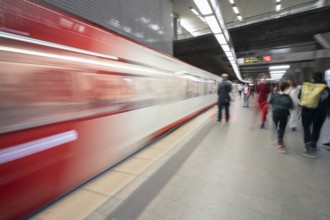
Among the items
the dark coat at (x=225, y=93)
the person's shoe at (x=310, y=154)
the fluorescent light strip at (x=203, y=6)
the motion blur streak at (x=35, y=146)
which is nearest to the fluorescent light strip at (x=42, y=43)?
the motion blur streak at (x=35, y=146)

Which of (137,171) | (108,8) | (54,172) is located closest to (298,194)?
(137,171)

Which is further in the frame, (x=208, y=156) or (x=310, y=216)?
(x=208, y=156)

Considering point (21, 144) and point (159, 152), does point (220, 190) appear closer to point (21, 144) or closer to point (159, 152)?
point (159, 152)

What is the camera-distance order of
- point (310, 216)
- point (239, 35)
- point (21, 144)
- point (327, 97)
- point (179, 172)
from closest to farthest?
1. point (21, 144)
2. point (310, 216)
3. point (179, 172)
4. point (327, 97)
5. point (239, 35)

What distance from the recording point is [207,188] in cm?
237

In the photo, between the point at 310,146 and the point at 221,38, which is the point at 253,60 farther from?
the point at 310,146

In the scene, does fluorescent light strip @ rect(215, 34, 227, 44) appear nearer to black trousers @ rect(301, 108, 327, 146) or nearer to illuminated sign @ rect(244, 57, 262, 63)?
black trousers @ rect(301, 108, 327, 146)

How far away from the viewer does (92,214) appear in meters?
1.92

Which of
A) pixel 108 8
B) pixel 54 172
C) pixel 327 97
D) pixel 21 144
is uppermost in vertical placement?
pixel 108 8

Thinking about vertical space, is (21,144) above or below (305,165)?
above

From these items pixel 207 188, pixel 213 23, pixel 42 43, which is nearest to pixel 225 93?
pixel 213 23

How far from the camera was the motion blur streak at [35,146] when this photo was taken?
1.45 metres

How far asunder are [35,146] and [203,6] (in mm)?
3749

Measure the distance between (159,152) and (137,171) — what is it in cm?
87
